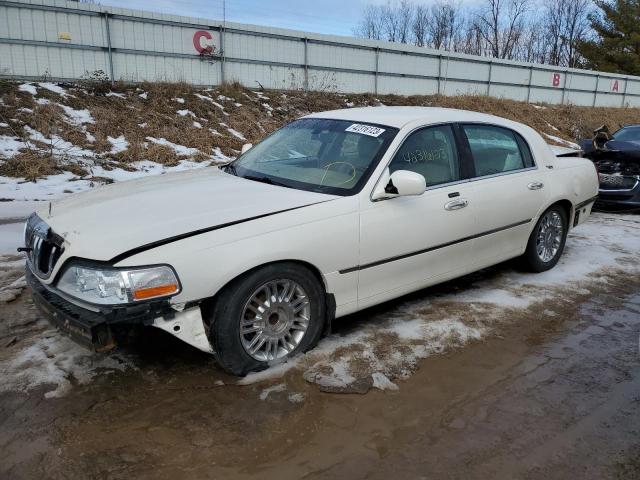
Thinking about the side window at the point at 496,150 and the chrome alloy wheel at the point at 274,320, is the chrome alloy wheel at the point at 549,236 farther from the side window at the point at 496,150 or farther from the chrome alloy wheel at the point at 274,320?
the chrome alloy wheel at the point at 274,320

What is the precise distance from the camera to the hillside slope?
939 centimetres

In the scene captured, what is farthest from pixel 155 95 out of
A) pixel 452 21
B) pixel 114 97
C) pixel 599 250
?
pixel 452 21

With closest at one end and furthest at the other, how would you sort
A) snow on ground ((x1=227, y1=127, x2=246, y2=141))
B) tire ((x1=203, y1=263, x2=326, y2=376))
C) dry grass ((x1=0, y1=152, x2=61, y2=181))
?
tire ((x1=203, y1=263, x2=326, y2=376)), dry grass ((x1=0, y1=152, x2=61, y2=181)), snow on ground ((x1=227, y1=127, x2=246, y2=141))

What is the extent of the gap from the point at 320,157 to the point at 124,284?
1830 millimetres

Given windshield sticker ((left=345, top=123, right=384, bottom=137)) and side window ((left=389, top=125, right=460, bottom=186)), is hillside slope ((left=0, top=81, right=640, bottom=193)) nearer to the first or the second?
windshield sticker ((left=345, top=123, right=384, bottom=137))

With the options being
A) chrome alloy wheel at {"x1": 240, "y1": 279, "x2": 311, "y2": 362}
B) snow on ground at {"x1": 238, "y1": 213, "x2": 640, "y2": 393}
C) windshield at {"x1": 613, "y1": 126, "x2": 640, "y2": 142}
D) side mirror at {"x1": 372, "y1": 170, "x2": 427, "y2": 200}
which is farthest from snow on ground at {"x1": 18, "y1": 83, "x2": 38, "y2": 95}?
windshield at {"x1": 613, "y1": 126, "x2": 640, "y2": 142}

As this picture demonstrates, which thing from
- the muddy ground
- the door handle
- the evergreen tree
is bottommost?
the muddy ground

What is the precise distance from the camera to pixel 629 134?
394 inches

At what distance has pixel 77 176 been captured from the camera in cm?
923

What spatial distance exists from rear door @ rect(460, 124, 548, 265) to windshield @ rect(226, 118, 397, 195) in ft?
3.18

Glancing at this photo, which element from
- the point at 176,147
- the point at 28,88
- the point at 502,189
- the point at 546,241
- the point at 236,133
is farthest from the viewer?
the point at 236,133

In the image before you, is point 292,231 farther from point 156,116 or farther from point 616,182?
point 156,116

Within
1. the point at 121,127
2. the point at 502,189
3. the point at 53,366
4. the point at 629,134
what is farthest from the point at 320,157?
the point at 121,127

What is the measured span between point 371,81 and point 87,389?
1769 cm
